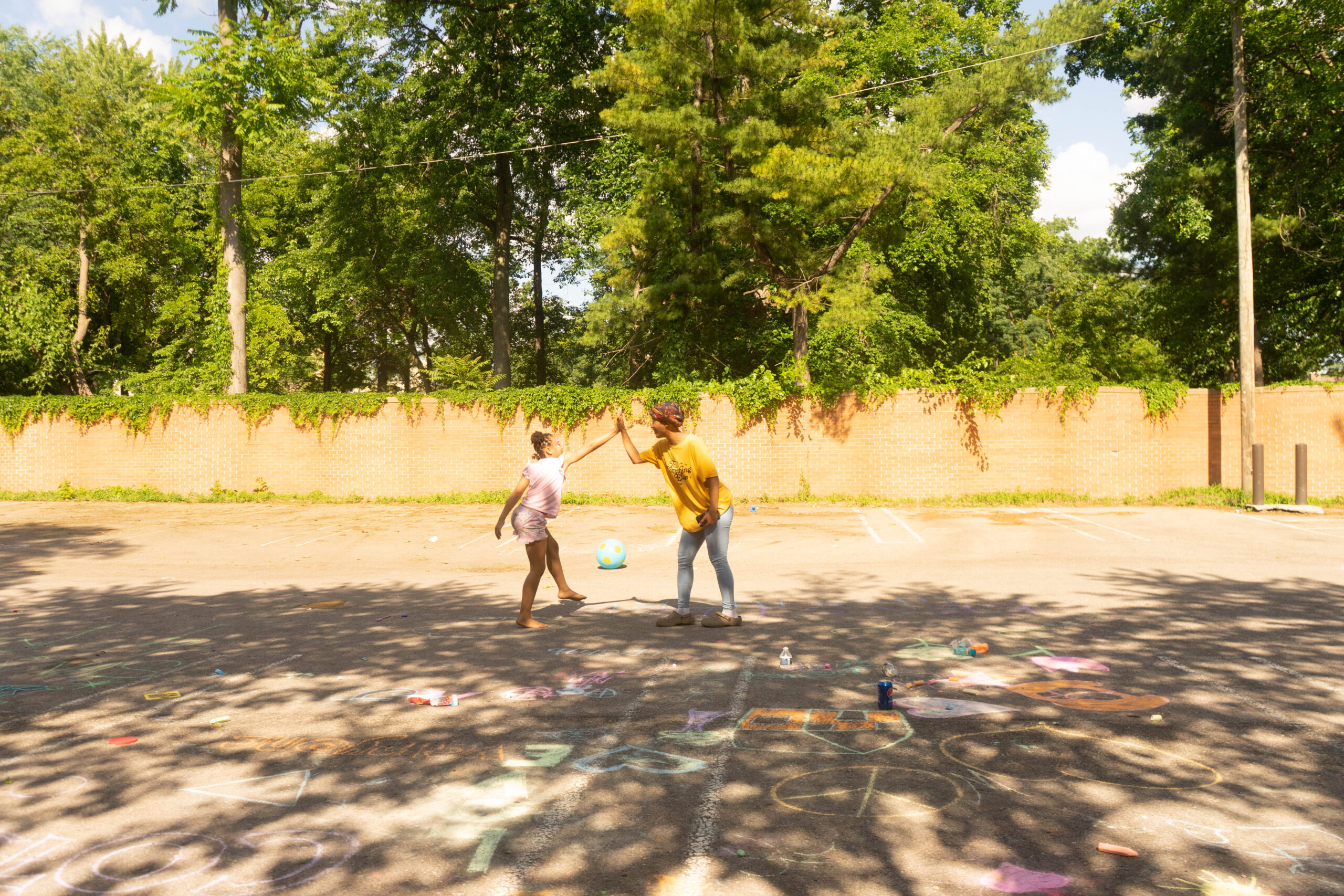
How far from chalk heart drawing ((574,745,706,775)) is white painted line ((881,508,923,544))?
11023mm

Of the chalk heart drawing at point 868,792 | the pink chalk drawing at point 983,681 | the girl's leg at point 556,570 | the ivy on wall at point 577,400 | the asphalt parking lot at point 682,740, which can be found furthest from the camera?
the ivy on wall at point 577,400

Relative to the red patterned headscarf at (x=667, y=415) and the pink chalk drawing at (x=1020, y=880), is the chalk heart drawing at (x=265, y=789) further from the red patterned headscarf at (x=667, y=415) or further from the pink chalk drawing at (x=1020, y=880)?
the red patterned headscarf at (x=667, y=415)

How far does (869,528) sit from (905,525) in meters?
0.79

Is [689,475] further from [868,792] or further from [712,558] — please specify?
[868,792]

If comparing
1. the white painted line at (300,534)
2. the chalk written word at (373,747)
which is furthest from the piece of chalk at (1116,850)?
the white painted line at (300,534)

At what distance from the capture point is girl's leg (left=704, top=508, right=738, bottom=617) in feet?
25.8

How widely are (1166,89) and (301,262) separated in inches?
1242

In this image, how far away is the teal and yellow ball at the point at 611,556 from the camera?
12.7m

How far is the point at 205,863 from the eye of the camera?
3584 millimetres

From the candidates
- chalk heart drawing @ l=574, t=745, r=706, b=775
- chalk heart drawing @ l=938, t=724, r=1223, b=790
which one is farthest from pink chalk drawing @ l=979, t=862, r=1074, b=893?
chalk heart drawing @ l=574, t=745, r=706, b=775

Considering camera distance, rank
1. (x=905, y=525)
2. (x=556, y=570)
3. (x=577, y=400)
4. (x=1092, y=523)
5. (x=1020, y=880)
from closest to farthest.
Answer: (x=1020, y=880), (x=556, y=570), (x=1092, y=523), (x=905, y=525), (x=577, y=400)

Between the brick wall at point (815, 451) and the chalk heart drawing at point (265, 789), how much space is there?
18677 mm

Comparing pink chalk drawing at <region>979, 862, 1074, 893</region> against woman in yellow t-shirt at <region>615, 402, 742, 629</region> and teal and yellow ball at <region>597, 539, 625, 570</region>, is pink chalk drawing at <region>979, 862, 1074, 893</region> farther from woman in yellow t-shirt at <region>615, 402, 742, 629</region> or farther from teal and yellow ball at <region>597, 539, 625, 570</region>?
teal and yellow ball at <region>597, 539, 625, 570</region>

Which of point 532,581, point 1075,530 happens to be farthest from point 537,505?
point 1075,530
